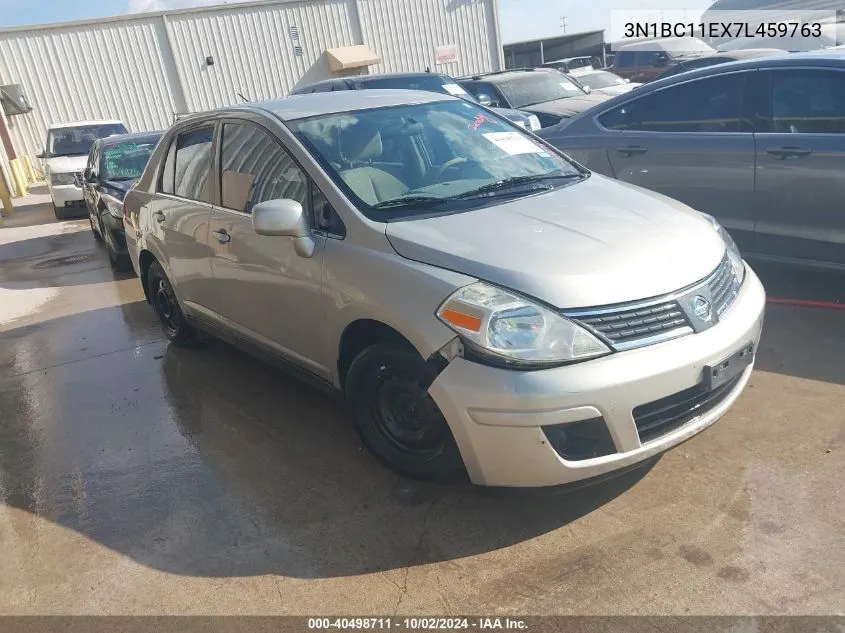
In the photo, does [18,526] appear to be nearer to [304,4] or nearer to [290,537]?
[290,537]

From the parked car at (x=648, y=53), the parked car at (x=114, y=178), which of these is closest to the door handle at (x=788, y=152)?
the parked car at (x=114, y=178)

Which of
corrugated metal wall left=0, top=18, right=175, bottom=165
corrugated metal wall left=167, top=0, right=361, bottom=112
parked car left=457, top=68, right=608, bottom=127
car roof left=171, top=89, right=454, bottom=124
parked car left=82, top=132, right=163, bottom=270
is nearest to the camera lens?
car roof left=171, top=89, right=454, bottom=124

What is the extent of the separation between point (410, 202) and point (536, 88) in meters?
9.14

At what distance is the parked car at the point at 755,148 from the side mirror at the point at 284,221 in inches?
118

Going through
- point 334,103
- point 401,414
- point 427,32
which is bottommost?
point 401,414

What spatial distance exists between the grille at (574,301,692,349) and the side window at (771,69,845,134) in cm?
261

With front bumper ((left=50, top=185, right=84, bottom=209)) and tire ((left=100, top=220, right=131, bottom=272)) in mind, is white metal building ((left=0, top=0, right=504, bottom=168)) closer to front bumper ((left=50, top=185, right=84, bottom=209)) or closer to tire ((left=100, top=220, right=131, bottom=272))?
front bumper ((left=50, top=185, right=84, bottom=209))

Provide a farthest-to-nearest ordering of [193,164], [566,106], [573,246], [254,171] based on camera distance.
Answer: [566,106]
[193,164]
[254,171]
[573,246]

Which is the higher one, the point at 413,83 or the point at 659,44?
the point at 413,83

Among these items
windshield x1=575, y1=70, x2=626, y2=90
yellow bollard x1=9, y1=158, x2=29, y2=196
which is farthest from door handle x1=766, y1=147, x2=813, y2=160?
yellow bollard x1=9, y1=158, x2=29, y2=196

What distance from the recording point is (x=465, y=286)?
2809 mm

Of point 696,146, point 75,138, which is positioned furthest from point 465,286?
point 75,138

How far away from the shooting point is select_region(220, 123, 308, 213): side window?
371 centimetres

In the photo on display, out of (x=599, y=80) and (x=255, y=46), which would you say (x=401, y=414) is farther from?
(x=255, y=46)
